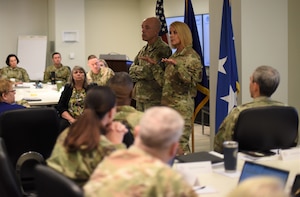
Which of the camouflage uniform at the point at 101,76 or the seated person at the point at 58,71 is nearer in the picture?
the camouflage uniform at the point at 101,76

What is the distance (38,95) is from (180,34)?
95.6 inches

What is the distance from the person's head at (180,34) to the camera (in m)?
4.93

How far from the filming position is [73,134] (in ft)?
7.08

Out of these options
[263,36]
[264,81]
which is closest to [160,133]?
[264,81]

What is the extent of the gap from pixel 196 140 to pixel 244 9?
2852 mm

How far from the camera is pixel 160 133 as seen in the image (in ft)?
5.87

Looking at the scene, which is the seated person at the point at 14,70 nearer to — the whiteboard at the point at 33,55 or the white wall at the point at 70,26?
the whiteboard at the point at 33,55

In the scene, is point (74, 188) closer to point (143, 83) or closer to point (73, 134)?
point (73, 134)

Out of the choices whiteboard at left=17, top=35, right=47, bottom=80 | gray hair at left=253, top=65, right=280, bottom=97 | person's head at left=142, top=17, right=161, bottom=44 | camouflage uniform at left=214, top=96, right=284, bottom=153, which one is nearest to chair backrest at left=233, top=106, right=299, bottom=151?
camouflage uniform at left=214, top=96, right=284, bottom=153

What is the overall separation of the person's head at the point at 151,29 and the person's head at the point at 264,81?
206 cm

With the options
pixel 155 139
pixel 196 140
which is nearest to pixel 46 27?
pixel 196 140

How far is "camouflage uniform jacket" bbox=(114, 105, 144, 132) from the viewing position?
3003mm

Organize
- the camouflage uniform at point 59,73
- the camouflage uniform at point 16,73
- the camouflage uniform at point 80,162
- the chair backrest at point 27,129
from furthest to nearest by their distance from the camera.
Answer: the camouflage uniform at point 16,73
the camouflage uniform at point 59,73
the chair backrest at point 27,129
the camouflage uniform at point 80,162

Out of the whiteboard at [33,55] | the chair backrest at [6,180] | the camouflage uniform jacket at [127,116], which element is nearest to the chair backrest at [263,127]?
the camouflage uniform jacket at [127,116]
